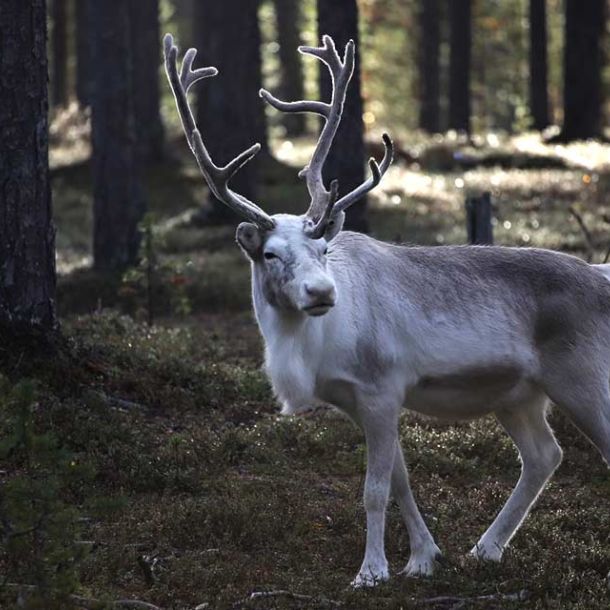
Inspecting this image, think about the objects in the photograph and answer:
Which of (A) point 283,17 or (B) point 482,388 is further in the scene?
(A) point 283,17

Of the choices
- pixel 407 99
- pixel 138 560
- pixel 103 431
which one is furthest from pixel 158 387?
pixel 407 99

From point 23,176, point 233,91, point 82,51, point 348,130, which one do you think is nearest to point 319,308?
point 23,176

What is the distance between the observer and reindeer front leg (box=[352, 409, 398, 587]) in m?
7.06

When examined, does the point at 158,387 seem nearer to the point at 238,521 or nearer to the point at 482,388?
the point at 238,521

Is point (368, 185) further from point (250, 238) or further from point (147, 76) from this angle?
point (147, 76)

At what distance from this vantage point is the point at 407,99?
212 feet

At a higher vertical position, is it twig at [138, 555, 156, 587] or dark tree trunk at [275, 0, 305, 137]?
dark tree trunk at [275, 0, 305, 137]

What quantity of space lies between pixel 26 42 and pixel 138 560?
13.9 feet

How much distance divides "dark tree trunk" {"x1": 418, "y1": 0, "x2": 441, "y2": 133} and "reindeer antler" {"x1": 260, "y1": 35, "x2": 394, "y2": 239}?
3019 cm

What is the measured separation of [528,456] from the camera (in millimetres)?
7961

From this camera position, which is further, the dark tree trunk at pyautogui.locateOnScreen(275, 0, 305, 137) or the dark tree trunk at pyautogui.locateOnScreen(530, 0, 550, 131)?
the dark tree trunk at pyautogui.locateOnScreen(275, 0, 305, 137)

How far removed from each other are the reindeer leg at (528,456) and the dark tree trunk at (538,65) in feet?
91.8

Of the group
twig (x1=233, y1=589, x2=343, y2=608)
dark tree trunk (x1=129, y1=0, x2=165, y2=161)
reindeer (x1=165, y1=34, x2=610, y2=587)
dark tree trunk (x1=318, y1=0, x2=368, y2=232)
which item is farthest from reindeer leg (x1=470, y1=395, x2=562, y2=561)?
dark tree trunk (x1=129, y1=0, x2=165, y2=161)

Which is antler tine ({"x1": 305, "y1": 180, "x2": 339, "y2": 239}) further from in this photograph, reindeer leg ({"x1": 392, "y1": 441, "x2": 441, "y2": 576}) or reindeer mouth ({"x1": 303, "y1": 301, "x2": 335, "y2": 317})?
reindeer leg ({"x1": 392, "y1": 441, "x2": 441, "y2": 576})
